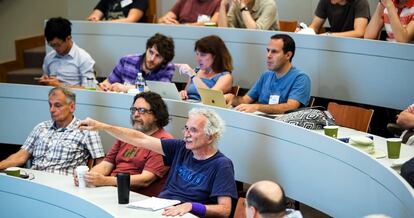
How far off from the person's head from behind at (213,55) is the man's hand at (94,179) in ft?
5.77

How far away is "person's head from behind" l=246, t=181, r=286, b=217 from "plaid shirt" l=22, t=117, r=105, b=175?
216 centimetres

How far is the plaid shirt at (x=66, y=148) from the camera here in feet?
17.6

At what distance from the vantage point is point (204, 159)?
4531mm

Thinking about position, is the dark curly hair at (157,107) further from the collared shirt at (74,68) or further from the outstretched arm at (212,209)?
the collared shirt at (74,68)

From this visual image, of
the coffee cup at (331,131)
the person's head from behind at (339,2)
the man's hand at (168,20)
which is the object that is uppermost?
the person's head from behind at (339,2)

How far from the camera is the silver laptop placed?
18.8 ft

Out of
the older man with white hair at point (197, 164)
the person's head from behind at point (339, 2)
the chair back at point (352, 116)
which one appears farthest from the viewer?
the person's head from behind at point (339, 2)

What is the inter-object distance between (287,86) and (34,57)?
354 cm

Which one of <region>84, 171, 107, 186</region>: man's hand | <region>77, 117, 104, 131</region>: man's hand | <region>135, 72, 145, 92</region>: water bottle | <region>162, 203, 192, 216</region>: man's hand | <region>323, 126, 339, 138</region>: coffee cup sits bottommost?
<region>162, 203, 192, 216</region>: man's hand

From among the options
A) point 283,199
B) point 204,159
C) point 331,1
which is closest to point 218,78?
point 331,1

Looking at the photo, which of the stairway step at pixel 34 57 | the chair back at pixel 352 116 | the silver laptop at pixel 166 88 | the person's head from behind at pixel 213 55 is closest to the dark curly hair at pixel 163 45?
the person's head from behind at pixel 213 55

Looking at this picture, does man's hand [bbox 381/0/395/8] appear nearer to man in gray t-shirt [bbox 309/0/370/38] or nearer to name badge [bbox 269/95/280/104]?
man in gray t-shirt [bbox 309/0/370/38]

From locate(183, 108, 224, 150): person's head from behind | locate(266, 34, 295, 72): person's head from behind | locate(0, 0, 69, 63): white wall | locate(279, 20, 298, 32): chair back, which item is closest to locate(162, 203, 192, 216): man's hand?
locate(183, 108, 224, 150): person's head from behind

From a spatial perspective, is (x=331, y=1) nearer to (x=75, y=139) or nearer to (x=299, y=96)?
(x=299, y=96)
